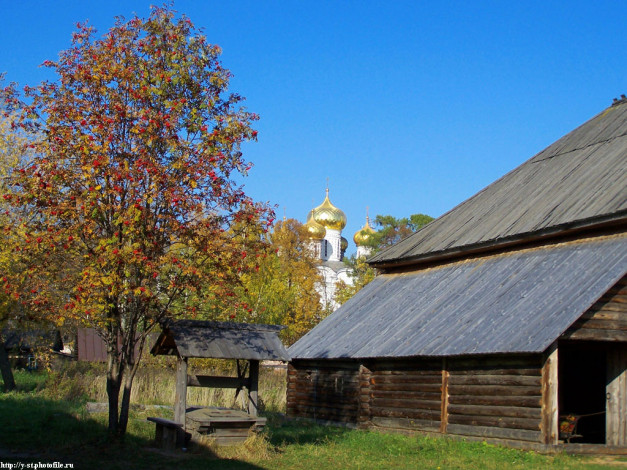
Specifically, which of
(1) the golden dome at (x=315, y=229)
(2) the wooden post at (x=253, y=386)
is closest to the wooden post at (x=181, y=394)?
(2) the wooden post at (x=253, y=386)

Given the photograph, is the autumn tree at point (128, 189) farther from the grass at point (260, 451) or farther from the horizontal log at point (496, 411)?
the horizontal log at point (496, 411)

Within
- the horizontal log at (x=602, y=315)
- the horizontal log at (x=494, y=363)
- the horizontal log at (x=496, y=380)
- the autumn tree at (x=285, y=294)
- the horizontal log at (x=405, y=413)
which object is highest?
the autumn tree at (x=285, y=294)

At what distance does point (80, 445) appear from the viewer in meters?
13.8

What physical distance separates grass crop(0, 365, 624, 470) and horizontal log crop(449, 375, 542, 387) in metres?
1.34

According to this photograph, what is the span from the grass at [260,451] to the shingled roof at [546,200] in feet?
20.1

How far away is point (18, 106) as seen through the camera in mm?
13422

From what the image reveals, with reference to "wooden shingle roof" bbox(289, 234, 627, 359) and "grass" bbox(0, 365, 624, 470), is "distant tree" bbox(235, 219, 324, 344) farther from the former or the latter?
"grass" bbox(0, 365, 624, 470)

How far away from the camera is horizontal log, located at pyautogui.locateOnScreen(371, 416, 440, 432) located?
17.6m

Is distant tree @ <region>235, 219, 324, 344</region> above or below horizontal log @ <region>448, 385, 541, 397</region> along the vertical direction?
above

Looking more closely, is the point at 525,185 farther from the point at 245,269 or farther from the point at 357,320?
the point at 245,269

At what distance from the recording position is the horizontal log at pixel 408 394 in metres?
17.8

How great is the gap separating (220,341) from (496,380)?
601 cm

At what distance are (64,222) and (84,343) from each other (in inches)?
1243

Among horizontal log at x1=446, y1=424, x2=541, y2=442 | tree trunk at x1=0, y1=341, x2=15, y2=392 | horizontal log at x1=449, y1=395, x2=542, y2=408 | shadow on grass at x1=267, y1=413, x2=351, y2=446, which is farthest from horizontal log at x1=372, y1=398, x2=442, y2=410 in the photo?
tree trunk at x1=0, y1=341, x2=15, y2=392
